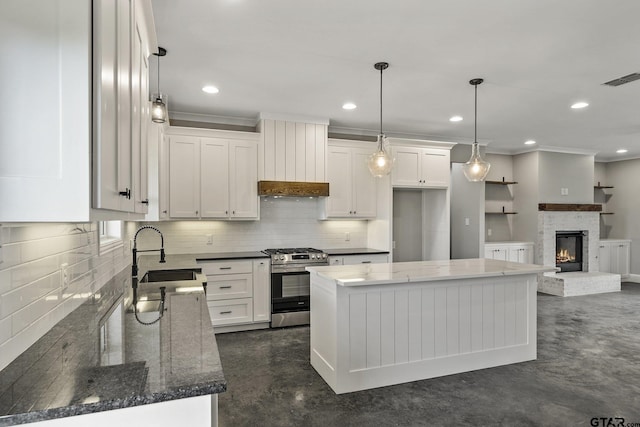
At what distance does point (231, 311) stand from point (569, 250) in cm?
651

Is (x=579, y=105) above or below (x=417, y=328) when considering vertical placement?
above

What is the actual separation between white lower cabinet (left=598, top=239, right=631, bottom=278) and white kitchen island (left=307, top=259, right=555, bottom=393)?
5540 millimetres

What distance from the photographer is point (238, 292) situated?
171 inches

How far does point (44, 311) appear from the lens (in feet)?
4.64

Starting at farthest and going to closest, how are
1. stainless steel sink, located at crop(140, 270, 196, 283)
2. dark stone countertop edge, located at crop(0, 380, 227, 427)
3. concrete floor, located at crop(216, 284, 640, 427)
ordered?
stainless steel sink, located at crop(140, 270, 196, 283) → concrete floor, located at crop(216, 284, 640, 427) → dark stone countertop edge, located at crop(0, 380, 227, 427)

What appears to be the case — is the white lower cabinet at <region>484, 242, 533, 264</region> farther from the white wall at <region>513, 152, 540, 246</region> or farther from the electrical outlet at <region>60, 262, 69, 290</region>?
the electrical outlet at <region>60, 262, 69, 290</region>

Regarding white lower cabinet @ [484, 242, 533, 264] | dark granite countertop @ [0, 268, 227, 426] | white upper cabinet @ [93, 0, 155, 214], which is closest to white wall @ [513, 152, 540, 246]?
white lower cabinet @ [484, 242, 533, 264]

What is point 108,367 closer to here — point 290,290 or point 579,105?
point 290,290

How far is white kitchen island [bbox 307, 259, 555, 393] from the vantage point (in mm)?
2832

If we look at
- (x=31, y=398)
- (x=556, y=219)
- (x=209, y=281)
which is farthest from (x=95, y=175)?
(x=556, y=219)

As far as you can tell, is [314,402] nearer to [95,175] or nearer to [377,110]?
[95,175]

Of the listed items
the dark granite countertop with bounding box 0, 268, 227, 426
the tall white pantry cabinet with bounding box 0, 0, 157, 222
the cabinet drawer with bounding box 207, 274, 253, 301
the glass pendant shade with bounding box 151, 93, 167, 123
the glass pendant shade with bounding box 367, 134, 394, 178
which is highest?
the glass pendant shade with bounding box 151, 93, 167, 123

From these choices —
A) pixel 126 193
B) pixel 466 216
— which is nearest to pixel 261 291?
pixel 126 193

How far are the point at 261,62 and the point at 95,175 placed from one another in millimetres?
2387
